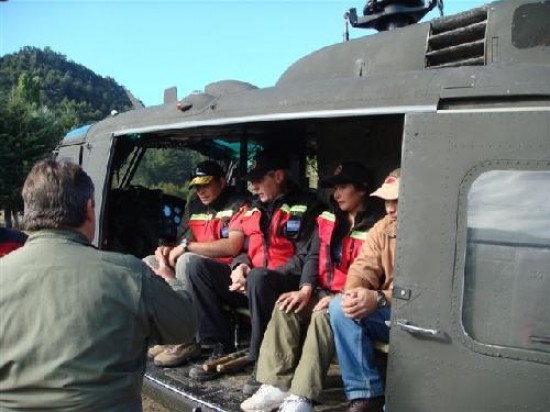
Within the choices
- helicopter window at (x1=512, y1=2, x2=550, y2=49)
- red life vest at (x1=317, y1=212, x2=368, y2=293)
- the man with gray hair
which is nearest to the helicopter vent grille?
helicopter window at (x1=512, y1=2, x2=550, y2=49)

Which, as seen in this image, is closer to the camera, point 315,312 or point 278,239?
point 315,312

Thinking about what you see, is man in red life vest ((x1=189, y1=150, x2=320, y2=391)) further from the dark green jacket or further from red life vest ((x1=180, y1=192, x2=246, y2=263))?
the dark green jacket

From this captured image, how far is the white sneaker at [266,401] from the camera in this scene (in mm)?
3252

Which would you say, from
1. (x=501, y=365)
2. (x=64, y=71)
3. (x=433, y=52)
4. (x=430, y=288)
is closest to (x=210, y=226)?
(x=433, y=52)

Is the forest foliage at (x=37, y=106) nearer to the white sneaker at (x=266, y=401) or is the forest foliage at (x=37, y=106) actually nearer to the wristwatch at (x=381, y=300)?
the white sneaker at (x=266, y=401)

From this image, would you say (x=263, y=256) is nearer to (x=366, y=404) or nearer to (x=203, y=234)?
(x=203, y=234)

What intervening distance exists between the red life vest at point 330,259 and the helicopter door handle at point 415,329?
105cm

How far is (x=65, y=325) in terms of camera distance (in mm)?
1811

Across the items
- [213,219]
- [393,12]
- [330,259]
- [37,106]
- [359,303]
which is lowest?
[359,303]

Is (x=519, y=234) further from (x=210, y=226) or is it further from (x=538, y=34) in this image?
(x=210, y=226)

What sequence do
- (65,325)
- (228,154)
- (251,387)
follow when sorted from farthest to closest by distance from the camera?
(228,154) → (251,387) → (65,325)

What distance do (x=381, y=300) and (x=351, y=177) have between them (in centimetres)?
104

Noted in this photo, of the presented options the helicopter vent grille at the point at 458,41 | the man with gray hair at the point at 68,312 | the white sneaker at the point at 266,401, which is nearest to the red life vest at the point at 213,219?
the white sneaker at the point at 266,401

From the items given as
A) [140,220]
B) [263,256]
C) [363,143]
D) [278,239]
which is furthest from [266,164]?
[140,220]
